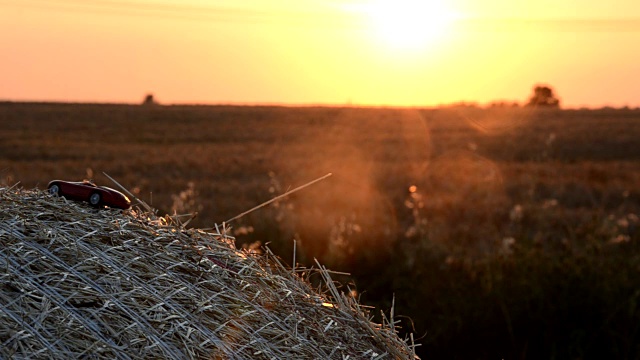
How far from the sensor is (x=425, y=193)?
21.5m

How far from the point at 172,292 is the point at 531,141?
32596 mm

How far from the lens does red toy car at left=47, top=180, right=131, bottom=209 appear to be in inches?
149

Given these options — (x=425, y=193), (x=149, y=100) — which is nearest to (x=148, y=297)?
(x=425, y=193)

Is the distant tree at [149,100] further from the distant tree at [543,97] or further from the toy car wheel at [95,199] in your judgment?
the toy car wheel at [95,199]

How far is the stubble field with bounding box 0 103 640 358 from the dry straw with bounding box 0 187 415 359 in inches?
19.0

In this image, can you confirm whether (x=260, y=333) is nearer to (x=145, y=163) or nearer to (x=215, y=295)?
(x=215, y=295)

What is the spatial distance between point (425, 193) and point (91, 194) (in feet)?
59.0

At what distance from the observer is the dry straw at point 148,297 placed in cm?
292

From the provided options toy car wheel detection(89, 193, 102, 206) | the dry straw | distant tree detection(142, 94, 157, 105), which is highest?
toy car wheel detection(89, 193, 102, 206)

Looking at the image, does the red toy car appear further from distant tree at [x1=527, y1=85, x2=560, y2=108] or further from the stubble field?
distant tree at [x1=527, y1=85, x2=560, y2=108]

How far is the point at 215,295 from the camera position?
3.35 metres

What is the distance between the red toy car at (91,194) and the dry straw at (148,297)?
35mm

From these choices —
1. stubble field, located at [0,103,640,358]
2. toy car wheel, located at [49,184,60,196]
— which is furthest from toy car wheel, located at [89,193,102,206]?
stubble field, located at [0,103,640,358]

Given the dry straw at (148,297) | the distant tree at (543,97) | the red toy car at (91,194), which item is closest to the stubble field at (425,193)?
the red toy car at (91,194)
